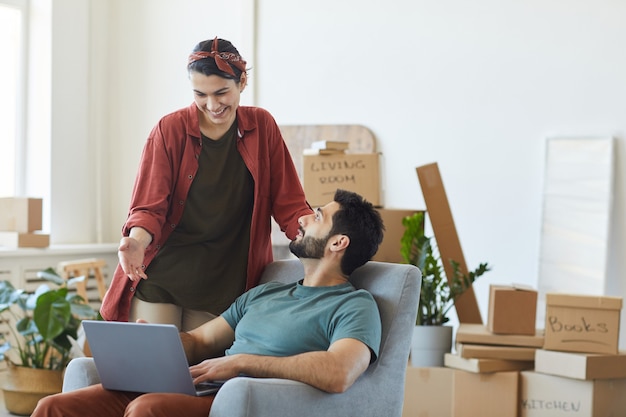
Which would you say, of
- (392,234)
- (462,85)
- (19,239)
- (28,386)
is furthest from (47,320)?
(462,85)

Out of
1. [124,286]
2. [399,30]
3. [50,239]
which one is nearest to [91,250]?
[50,239]

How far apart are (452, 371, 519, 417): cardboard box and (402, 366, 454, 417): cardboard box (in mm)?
85

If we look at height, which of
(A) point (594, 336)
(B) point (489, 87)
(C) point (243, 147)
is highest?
(B) point (489, 87)

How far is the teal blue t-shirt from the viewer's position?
2.35 m

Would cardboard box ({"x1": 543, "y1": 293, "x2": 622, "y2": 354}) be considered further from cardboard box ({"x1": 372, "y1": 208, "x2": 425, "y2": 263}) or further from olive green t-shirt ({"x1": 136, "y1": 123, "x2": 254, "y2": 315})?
olive green t-shirt ({"x1": 136, "y1": 123, "x2": 254, "y2": 315})

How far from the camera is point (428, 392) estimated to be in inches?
162

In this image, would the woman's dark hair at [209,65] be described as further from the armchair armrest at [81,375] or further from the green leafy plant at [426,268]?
the green leafy plant at [426,268]

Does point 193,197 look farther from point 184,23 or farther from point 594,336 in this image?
point 184,23

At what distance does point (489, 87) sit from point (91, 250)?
259cm

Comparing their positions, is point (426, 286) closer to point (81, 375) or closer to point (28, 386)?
point (28, 386)

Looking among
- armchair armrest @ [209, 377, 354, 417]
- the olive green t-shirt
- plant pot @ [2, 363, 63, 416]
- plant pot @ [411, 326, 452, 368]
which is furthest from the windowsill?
armchair armrest @ [209, 377, 354, 417]

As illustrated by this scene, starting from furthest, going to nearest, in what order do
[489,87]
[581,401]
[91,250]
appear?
[91,250]
[489,87]
[581,401]

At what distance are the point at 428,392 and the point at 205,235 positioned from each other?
71.2 inches

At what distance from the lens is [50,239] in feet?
18.4
